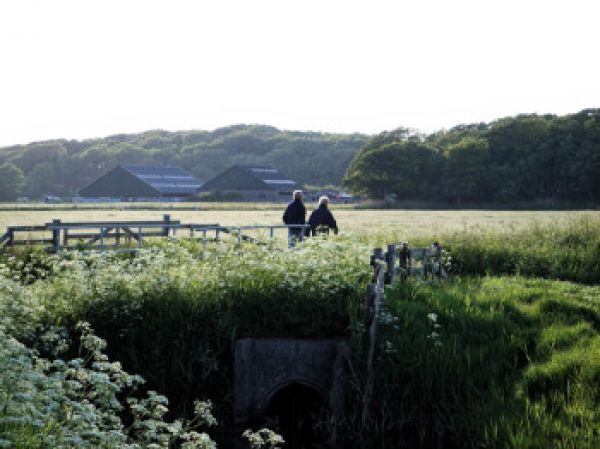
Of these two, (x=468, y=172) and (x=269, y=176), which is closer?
(x=468, y=172)

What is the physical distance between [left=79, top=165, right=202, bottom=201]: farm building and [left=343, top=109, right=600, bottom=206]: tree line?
2712 cm

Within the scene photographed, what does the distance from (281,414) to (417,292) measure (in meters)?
2.99

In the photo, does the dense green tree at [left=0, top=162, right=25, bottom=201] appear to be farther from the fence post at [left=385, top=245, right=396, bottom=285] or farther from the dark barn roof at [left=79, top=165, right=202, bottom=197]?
the fence post at [left=385, top=245, right=396, bottom=285]

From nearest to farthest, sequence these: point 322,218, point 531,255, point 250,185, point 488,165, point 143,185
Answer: point 322,218
point 531,255
point 488,165
point 250,185
point 143,185

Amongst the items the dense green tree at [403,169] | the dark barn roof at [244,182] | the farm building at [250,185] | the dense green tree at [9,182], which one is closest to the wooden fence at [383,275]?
the dense green tree at [403,169]

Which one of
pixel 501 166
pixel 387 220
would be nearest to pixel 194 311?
pixel 387 220

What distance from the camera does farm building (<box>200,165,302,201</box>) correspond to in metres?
105

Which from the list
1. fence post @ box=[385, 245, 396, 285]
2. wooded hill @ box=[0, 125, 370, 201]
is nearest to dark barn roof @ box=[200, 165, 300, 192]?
wooded hill @ box=[0, 125, 370, 201]

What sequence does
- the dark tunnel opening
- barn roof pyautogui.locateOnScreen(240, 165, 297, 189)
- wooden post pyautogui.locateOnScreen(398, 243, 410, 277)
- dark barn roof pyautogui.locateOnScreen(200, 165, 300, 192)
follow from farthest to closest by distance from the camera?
barn roof pyautogui.locateOnScreen(240, 165, 297, 189) < dark barn roof pyautogui.locateOnScreen(200, 165, 300, 192) < wooden post pyautogui.locateOnScreen(398, 243, 410, 277) < the dark tunnel opening

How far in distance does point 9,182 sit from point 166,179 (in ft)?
88.3

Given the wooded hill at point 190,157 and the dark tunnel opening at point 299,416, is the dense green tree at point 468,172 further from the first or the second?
the dark tunnel opening at point 299,416

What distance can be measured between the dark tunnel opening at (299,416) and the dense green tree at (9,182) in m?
114

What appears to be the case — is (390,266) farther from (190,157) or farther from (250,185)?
(190,157)

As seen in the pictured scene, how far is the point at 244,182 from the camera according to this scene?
4193 inches
